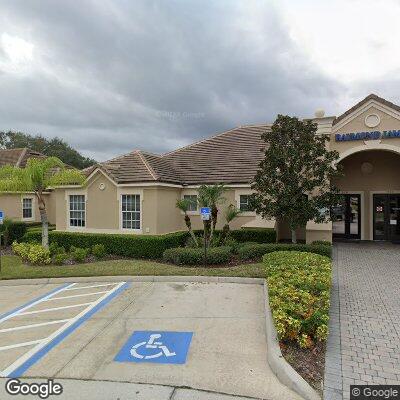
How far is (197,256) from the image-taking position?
1302cm

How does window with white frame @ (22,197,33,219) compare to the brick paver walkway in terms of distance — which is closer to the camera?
the brick paver walkway

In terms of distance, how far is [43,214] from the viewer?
1480 cm

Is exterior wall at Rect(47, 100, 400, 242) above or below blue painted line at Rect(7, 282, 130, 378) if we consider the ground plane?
above

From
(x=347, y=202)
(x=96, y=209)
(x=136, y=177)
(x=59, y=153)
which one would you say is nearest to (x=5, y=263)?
(x=96, y=209)

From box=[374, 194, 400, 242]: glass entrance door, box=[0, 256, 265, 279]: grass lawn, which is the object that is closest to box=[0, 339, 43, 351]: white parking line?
box=[0, 256, 265, 279]: grass lawn

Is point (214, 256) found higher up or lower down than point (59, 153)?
lower down

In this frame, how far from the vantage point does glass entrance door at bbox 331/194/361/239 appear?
18812mm

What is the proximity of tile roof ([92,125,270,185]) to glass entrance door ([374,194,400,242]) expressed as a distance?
23.1 ft

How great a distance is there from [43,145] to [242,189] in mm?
48264

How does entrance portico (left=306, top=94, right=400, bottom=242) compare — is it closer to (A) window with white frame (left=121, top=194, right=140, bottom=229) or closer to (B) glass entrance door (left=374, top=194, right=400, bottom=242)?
(B) glass entrance door (left=374, top=194, right=400, bottom=242)

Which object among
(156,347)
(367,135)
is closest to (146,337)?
(156,347)

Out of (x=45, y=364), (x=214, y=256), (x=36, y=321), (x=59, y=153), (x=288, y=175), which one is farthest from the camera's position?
(x=59, y=153)

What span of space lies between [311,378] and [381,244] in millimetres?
14628

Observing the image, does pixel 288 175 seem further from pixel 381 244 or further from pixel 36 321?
pixel 36 321
